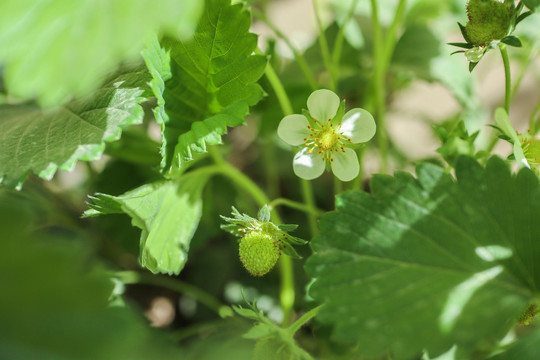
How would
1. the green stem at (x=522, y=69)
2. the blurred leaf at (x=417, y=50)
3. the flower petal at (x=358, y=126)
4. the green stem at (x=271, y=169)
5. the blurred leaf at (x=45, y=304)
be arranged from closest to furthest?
1. the blurred leaf at (x=45, y=304)
2. the flower petal at (x=358, y=126)
3. the green stem at (x=522, y=69)
4. the blurred leaf at (x=417, y=50)
5. the green stem at (x=271, y=169)

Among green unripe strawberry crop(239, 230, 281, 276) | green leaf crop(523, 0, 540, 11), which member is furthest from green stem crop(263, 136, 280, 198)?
green leaf crop(523, 0, 540, 11)

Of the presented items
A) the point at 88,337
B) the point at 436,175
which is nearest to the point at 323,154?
the point at 436,175

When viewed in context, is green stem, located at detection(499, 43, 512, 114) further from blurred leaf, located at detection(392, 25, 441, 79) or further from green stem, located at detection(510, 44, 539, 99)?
A: blurred leaf, located at detection(392, 25, 441, 79)

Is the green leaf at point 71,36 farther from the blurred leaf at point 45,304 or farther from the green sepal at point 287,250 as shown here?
the green sepal at point 287,250

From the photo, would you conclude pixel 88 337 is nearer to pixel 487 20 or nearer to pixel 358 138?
pixel 358 138

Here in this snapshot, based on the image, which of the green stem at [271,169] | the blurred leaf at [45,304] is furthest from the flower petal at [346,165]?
the green stem at [271,169]
